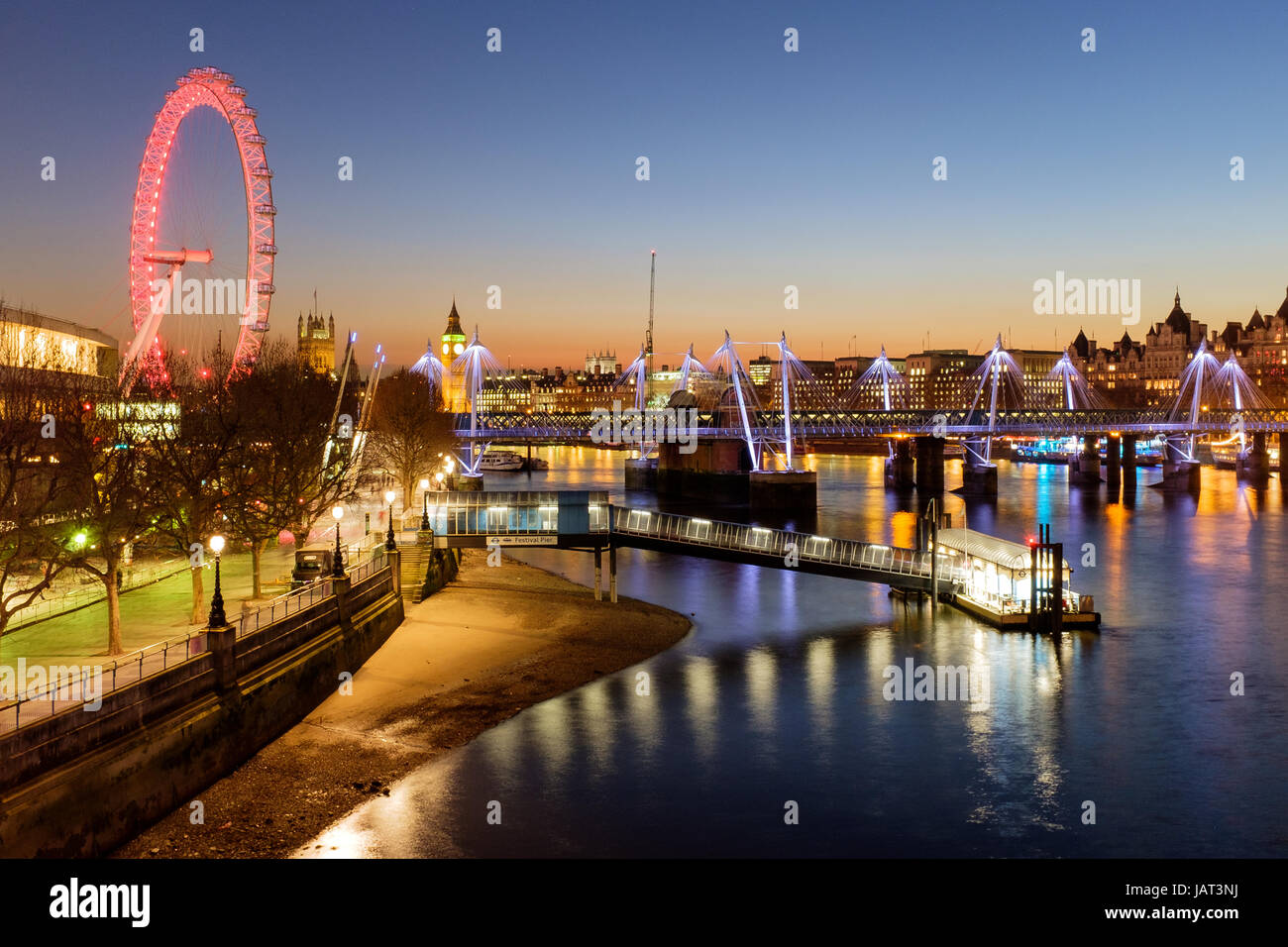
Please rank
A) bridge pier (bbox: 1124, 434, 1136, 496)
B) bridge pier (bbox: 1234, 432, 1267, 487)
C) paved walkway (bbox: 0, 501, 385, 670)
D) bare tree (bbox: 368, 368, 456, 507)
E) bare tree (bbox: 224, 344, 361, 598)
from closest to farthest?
paved walkway (bbox: 0, 501, 385, 670) → bare tree (bbox: 224, 344, 361, 598) → bare tree (bbox: 368, 368, 456, 507) → bridge pier (bbox: 1124, 434, 1136, 496) → bridge pier (bbox: 1234, 432, 1267, 487)

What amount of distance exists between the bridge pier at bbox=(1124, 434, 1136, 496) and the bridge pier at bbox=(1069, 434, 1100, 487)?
4.65m

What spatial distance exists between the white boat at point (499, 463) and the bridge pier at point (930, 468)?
158 feet

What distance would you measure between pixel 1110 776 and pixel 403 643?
15.7 m

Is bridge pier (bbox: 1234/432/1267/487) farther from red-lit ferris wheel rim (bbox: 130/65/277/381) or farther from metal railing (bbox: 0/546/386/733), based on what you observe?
metal railing (bbox: 0/546/386/733)

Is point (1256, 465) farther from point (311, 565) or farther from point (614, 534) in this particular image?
point (311, 565)

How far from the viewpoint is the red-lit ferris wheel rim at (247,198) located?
4191 cm

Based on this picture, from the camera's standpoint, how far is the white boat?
133625 millimetres

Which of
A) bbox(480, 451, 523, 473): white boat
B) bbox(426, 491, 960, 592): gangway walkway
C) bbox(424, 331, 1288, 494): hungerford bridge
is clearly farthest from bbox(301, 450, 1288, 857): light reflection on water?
bbox(480, 451, 523, 473): white boat

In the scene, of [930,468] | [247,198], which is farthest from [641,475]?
[247,198]

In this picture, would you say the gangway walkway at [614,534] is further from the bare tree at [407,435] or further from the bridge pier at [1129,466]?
the bridge pier at [1129,466]

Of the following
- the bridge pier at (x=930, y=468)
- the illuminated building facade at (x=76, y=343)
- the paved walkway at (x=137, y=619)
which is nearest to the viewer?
the paved walkway at (x=137, y=619)

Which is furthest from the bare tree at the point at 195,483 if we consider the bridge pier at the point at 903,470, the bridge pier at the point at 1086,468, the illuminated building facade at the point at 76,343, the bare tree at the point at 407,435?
the bridge pier at the point at 1086,468

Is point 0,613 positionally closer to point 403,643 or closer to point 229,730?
point 229,730
